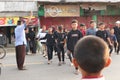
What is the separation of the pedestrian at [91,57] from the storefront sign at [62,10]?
23928 mm

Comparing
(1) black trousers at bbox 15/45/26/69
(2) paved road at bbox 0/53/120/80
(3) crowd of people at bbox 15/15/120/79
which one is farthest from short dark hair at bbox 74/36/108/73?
(1) black trousers at bbox 15/45/26/69

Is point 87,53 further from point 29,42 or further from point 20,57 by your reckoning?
point 29,42

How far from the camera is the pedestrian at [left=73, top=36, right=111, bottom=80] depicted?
2328 mm

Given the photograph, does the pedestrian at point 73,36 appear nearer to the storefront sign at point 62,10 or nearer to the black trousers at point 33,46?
the black trousers at point 33,46

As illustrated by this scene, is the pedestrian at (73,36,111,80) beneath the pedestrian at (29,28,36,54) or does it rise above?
above

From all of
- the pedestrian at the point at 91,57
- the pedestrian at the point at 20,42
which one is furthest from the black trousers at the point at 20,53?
the pedestrian at the point at 91,57

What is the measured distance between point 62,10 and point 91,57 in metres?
24.5

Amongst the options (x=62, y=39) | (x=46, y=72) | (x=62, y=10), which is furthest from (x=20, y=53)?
(x=62, y=10)

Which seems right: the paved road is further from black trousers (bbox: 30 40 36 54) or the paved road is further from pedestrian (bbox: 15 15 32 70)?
black trousers (bbox: 30 40 36 54)

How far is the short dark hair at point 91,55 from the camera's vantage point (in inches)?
91.6

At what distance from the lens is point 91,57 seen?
A: 2.32 metres

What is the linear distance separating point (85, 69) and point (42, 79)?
7.93 m

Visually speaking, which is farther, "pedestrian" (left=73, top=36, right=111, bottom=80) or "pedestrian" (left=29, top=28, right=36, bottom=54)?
"pedestrian" (left=29, top=28, right=36, bottom=54)

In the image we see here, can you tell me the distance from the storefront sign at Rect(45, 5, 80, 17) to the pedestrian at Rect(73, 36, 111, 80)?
23928 mm
